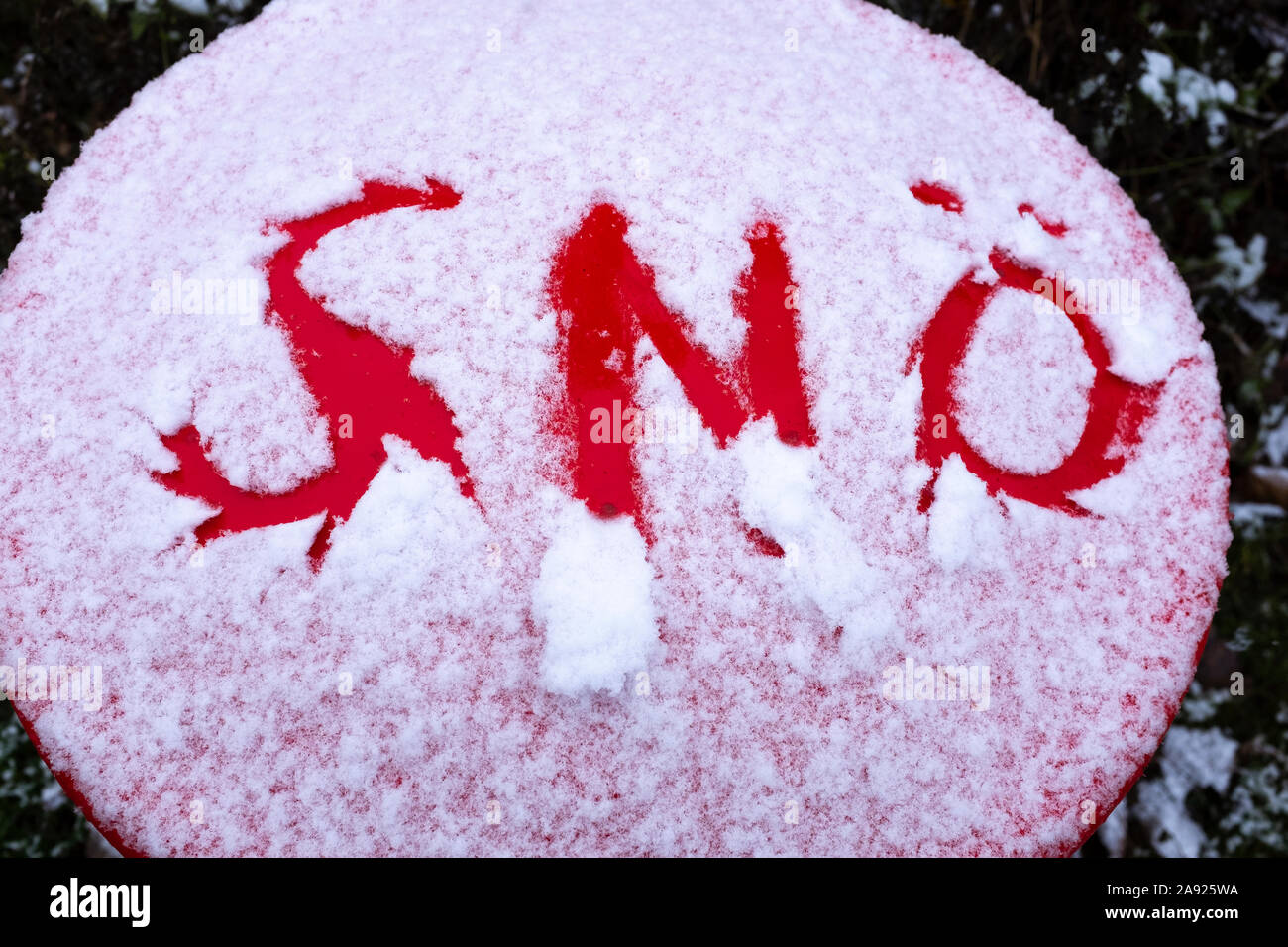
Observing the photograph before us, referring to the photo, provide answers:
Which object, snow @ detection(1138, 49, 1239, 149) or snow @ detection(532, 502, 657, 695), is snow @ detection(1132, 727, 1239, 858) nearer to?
snow @ detection(1138, 49, 1239, 149)

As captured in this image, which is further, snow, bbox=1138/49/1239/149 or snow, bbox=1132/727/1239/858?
snow, bbox=1138/49/1239/149

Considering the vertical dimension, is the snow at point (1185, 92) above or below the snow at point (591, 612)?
above

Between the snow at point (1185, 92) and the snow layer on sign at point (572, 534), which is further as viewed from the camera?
the snow at point (1185, 92)

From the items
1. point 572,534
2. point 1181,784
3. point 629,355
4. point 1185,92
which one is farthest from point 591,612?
point 1185,92

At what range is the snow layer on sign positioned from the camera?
1.19 meters

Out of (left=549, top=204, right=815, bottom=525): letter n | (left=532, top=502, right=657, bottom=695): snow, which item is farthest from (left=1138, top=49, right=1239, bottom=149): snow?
(left=532, top=502, right=657, bottom=695): snow

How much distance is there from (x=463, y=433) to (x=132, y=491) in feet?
1.55

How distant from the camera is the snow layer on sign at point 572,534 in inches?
46.8

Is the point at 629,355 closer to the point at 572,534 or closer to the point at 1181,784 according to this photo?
the point at 572,534

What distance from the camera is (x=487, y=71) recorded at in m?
1.42

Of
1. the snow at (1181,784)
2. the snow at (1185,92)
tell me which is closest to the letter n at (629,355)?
the snow at (1181,784)

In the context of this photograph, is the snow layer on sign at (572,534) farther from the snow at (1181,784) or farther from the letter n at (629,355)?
the snow at (1181,784)

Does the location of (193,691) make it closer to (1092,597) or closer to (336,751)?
(336,751)

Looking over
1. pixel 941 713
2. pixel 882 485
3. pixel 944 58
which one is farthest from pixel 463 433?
pixel 944 58
